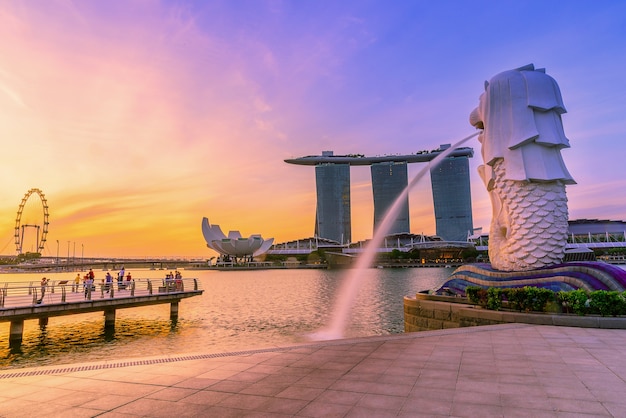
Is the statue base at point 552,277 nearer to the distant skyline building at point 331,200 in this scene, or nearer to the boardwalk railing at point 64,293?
the boardwalk railing at point 64,293

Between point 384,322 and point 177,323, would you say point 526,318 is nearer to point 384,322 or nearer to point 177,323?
point 384,322

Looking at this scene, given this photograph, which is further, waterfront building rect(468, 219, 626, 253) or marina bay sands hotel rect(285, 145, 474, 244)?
marina bay sands hotel rect(285, 145, 474, 244)

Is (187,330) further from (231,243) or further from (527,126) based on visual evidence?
(231,243)

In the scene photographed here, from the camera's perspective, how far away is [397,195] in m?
196

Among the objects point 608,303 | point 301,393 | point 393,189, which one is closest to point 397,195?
point 393,189

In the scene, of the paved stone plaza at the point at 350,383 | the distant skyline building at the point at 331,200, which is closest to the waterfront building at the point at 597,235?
the distant skyline building at the point at 331,200

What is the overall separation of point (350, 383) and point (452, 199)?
18807 cm

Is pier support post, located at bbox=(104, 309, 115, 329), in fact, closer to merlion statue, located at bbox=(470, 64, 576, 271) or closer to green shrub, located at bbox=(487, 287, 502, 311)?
green shrub, located at bbox=(487, 287, 502, 311)

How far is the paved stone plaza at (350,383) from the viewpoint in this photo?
18.3 feet

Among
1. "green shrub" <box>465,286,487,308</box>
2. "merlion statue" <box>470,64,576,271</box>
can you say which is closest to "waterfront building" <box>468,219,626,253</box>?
"merlion statue" <box>470,64,576,271</box>

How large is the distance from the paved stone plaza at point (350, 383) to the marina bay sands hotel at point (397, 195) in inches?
7068

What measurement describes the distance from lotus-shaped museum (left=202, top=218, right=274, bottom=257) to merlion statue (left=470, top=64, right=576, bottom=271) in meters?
126

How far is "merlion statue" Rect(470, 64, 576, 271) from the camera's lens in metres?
19.7

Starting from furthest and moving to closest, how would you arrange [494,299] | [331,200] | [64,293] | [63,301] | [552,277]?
[331,200] < [64,293] < [63,301] < [552,277] < [494,299]
